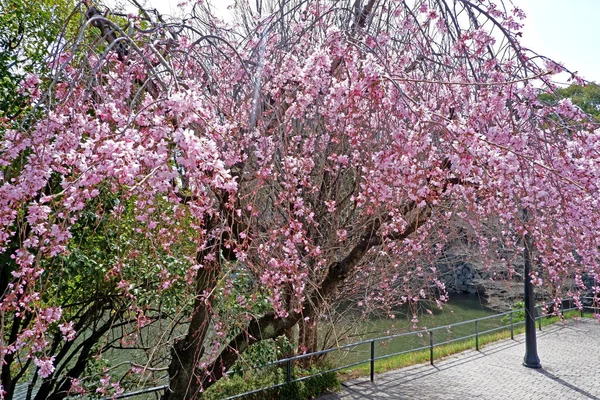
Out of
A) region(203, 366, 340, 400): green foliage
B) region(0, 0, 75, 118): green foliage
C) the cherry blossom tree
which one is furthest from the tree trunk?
region(0, 0, 75, 118): green foliage

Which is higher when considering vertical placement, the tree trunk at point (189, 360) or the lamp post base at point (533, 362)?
the tree trunk at point (189, 360)

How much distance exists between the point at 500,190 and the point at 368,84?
1.23 m

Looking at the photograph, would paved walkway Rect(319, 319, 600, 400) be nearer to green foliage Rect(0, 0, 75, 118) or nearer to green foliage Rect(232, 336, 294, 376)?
green foliage Rect(232, 336, 294, 376)

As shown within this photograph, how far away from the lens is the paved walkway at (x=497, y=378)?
273 inches

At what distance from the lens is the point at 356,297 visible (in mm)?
7883

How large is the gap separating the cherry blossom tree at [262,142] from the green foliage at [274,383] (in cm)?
144

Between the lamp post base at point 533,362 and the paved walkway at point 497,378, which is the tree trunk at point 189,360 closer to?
the paved walkway at point 497,378

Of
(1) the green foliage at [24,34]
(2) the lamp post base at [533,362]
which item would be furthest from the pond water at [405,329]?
(1) the green foliage at [24,34]

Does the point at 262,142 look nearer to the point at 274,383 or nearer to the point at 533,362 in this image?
the point at 274,383

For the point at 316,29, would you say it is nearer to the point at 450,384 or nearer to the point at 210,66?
the point at 210,66

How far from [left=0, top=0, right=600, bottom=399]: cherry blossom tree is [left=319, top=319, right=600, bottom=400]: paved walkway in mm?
3154

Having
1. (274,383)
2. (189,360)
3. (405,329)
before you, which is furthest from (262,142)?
(405,329)

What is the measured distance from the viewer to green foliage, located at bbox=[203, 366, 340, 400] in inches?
244

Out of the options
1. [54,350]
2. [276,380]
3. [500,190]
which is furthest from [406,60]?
[54,350]
